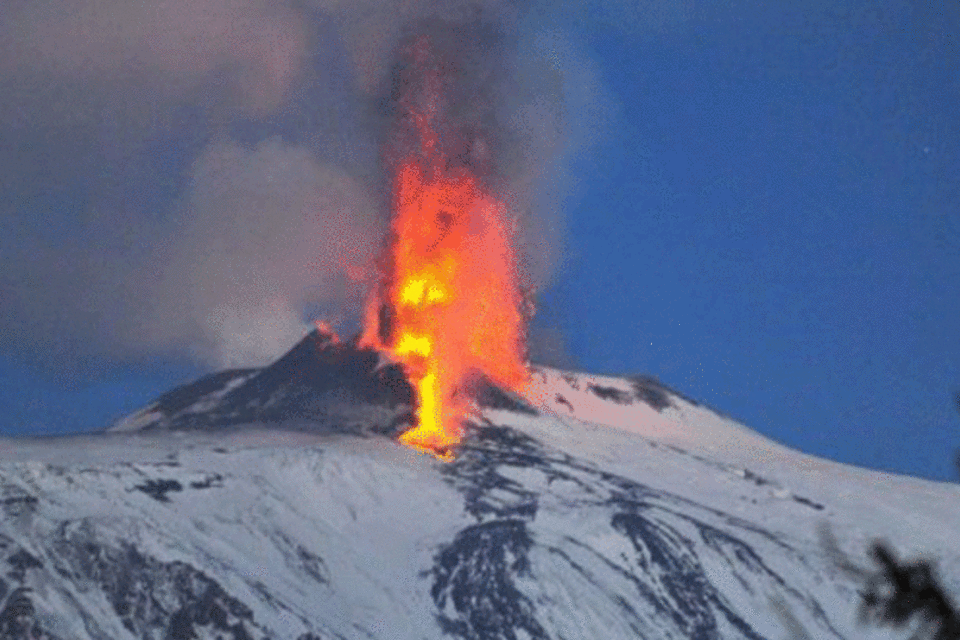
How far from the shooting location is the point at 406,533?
549 ft

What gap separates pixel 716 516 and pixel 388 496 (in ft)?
82.2

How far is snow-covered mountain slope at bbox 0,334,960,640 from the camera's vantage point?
15400 cm

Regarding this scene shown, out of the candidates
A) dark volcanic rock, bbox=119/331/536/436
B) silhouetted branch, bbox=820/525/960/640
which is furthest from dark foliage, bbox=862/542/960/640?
dark volcanic rock, bbox=119/331/536/436

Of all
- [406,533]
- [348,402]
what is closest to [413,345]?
[348,402]

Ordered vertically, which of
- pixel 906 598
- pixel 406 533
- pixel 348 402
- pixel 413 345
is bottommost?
pixel 906 598

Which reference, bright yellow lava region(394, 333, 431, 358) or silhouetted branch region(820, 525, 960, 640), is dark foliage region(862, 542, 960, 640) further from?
bright yellow lava region(394, 333, 431, 358)

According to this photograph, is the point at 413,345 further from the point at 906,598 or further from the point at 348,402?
the point at 906,598

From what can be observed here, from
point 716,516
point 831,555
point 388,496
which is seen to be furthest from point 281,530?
point 831,555

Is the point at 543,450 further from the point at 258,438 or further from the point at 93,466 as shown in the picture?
the point at 93,466

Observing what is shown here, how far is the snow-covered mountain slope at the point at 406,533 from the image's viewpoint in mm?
154000

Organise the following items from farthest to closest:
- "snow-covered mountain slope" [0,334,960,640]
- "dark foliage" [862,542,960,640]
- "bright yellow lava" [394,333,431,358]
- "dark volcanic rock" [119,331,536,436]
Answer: "bright yellow lava" [394,333,431,358]
"dark volcanic rock" [119,331,536,436]
"snow-covered mountain slope" [0,334,960,640]
"dark foliage" [862,542,960,640]

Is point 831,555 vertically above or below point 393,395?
below

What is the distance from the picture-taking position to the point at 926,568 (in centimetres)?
648

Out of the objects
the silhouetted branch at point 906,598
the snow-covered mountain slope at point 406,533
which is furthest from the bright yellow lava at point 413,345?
the silhouetted branch at point 906,598
